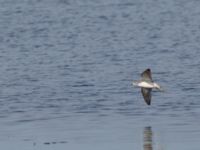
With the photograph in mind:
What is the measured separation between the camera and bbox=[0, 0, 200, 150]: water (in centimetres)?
1950

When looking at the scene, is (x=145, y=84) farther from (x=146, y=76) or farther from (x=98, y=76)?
(x=98, y=76)

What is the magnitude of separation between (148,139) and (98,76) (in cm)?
786

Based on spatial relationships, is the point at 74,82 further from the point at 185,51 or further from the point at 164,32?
the point at 164,32

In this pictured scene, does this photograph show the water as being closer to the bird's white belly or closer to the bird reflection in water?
the bird reflection in water

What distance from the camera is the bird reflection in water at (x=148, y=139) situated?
60.7 ft

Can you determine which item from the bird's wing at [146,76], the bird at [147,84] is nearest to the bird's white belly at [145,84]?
the bird at [147,84]

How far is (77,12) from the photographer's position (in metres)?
43.9

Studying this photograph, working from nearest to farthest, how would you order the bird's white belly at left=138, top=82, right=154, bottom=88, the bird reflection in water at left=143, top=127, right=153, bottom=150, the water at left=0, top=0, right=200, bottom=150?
the bird reflection in water at left=143, top=127, right=153, bottom=150, the water at left=0, top=0, right=200, bottom=150, the bird's white belly at left=138, top=82, right=154, bottom=88

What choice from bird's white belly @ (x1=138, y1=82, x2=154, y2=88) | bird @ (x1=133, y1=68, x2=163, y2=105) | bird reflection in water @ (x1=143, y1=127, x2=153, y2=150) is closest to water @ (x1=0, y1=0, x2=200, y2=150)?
bird reflection in water @ (x1=143, y1=127, x2=153, y2=150)

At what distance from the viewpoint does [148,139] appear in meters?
19.1

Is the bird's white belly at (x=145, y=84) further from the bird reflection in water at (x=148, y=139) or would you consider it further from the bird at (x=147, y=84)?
the bird reflection in water at (x=148, y=139)

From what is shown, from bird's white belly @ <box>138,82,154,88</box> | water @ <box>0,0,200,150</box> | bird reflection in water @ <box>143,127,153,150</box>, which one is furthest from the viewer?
bird's white belly @ <box>138,82,154,88</box>

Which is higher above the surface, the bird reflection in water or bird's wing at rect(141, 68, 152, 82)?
bird's wing at rect(141, 68, 152, 82)

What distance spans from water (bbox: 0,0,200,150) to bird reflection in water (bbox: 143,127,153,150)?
0.02m
